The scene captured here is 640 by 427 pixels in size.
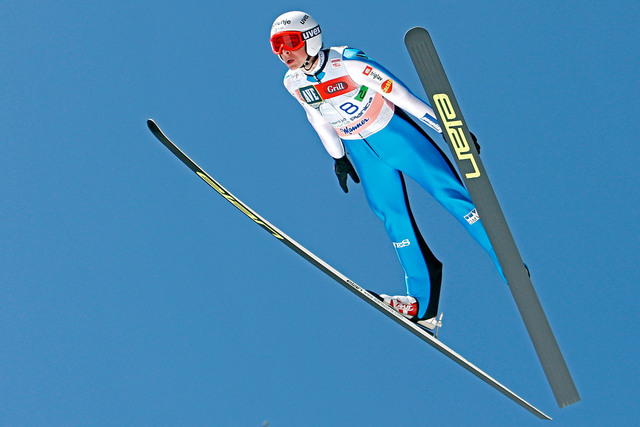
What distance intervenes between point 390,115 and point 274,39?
429mm

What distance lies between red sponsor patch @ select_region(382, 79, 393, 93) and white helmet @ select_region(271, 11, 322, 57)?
0.74ft

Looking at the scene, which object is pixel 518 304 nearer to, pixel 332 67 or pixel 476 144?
pixel 476 144

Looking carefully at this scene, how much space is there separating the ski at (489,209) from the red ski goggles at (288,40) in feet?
1.41

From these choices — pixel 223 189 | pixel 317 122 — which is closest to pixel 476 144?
pixel 317 122

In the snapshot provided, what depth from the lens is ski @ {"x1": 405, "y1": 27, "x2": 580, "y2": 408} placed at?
238 cm

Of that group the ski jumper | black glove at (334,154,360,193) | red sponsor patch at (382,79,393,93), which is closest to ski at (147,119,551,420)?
the ski jumper

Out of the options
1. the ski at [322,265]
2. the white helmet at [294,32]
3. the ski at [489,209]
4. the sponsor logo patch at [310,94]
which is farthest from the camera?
the ski at [322,265]

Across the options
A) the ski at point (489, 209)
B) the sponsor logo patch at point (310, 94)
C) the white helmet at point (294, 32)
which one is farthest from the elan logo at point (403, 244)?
the white helmet at point (294, 32)

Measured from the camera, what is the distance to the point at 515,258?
2.63 m

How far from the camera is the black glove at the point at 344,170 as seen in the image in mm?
2996

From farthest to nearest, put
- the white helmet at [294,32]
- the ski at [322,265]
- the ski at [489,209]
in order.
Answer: the ski at [322,265]
the white helmet at [294,32]
the ski at [489,209]

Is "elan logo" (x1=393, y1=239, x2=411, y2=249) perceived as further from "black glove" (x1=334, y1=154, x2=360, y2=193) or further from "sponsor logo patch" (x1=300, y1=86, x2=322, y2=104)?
"sponsor logo patch" (x1=300, y1=86, x2=322, y2=104)

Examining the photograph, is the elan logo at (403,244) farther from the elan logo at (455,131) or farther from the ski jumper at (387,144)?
the elan logo at (455,131)

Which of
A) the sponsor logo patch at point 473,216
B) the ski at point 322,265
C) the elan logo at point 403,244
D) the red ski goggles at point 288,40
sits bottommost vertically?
the ski at point 322,265
